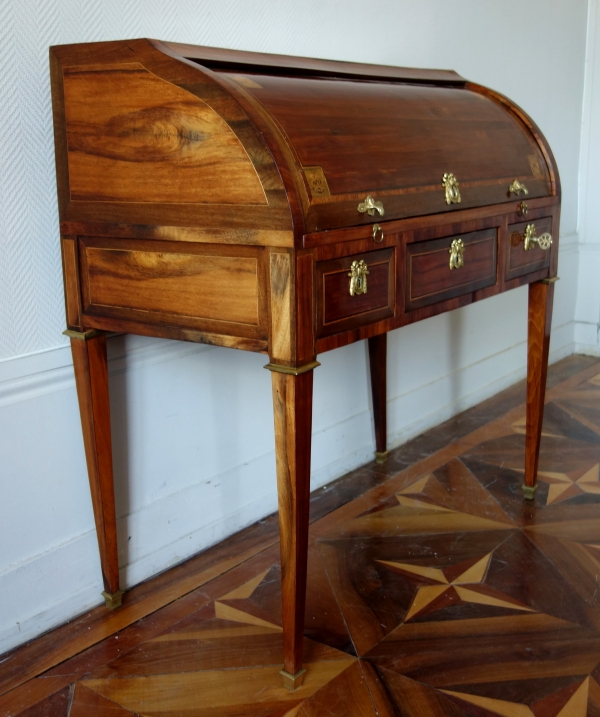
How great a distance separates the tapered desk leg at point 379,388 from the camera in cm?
291

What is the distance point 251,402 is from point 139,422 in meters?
0.45

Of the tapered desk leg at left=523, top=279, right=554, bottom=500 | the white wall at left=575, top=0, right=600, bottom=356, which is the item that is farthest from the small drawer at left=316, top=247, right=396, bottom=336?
the white wall at left=575, top=0, right=600, bottom=356

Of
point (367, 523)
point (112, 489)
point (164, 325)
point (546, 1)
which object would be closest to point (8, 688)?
point (112, 489)

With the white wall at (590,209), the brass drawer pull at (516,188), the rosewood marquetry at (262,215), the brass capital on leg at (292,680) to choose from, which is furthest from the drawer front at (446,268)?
the white wall at (590,209)

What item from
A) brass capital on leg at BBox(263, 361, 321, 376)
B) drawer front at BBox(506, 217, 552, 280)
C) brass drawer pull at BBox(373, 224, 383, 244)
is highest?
brass drawer pull at BBox(373, 224, 383, 244)

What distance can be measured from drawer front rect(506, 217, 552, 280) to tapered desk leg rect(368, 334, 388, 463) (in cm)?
63

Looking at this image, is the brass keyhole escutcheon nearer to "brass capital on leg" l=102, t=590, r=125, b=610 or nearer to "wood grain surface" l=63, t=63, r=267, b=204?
"wood grain surface" l=63, t=63, r=267, b=204

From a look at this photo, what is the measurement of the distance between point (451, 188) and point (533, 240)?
0.51m

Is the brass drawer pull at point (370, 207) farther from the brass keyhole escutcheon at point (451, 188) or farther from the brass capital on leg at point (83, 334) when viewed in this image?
the brass capital on leg at point (83, 334)

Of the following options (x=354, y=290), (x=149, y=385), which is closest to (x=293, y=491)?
(x=354, y=290)

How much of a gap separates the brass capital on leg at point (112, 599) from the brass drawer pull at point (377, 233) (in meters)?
1.14

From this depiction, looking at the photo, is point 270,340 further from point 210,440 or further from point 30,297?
point 210,440

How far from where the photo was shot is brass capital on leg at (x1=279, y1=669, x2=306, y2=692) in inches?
69.1

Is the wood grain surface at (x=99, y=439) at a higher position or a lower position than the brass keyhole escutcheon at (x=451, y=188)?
lower
